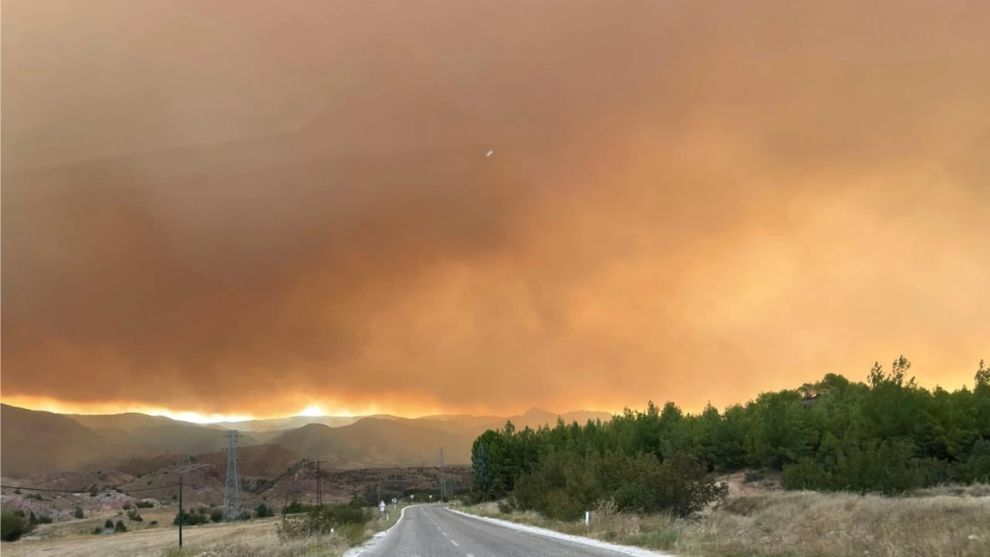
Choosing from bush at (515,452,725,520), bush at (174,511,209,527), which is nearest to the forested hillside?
bush at (515,452,725,520)

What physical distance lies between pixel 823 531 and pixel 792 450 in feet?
196

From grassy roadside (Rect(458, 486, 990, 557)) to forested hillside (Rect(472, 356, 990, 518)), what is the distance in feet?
9.14

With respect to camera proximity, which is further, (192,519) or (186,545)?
(192,519)

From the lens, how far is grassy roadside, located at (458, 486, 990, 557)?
19.2 meters

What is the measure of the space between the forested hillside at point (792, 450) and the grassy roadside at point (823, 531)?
110 inches

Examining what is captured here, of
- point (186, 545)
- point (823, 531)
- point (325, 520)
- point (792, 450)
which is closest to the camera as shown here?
point (823, 531)

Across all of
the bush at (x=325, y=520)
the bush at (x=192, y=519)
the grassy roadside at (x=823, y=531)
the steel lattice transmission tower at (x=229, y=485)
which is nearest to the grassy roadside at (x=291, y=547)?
the bush at (x=325, y=520)

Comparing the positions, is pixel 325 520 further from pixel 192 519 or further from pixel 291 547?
pixel 192 519

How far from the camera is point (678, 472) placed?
40.3 metres

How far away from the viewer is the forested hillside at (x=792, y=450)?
42156mm

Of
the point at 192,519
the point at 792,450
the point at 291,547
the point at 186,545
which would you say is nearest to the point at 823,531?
the point at 291,547

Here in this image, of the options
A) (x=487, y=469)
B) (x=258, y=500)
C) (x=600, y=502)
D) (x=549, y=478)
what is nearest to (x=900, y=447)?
(x=600, y=502)

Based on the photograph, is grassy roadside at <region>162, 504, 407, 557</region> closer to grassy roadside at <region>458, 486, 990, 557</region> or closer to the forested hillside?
grassy roadside at <region>458, 486, 990, 557</region>

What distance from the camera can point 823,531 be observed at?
26.1 m
